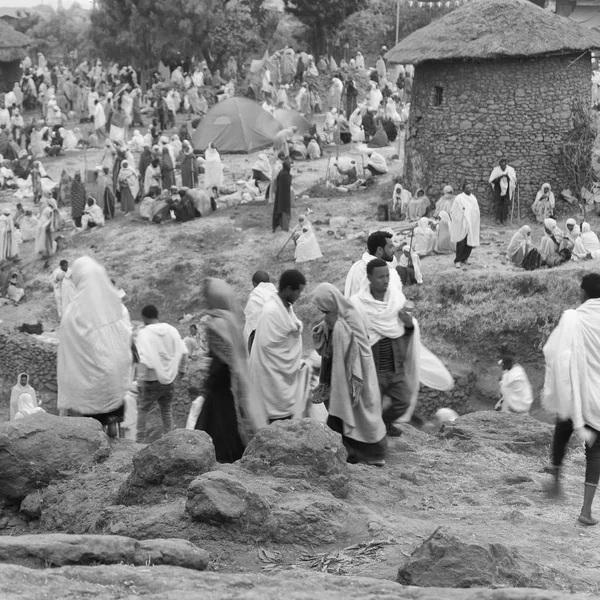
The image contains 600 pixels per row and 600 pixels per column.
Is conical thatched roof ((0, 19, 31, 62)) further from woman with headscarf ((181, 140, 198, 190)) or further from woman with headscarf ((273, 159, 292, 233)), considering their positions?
woman with headscarf ((273, 159, 292, 233))

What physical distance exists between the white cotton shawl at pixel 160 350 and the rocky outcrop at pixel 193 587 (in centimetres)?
395

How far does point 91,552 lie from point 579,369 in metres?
2.78

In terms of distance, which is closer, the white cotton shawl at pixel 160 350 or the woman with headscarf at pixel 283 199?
the white cotton shawl at pixel 160 350

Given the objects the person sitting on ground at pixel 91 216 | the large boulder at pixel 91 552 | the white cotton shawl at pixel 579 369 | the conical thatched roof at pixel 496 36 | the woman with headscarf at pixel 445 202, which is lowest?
the person sitting on ground at pixel 91 216

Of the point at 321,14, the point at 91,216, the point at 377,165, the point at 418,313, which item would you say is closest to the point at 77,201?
the point at 91,216

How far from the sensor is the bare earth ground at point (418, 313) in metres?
5.77

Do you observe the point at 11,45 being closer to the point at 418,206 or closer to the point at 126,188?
the point at 126,188

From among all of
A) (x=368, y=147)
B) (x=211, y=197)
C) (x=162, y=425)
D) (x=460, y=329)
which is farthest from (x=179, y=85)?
(x=162, y=425)

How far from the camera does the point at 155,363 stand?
842 cm

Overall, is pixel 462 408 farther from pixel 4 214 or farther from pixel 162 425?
pixel 4 214

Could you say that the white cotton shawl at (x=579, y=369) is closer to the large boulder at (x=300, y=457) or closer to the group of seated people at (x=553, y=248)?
the large boulder at (x=300, y=457)

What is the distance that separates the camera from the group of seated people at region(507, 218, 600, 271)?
53.5 feet

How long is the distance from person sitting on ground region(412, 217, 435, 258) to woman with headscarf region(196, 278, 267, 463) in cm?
1062

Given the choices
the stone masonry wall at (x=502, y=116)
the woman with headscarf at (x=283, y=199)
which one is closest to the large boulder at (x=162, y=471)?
the woman with headscarf at (x=283, y=199)
